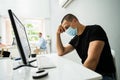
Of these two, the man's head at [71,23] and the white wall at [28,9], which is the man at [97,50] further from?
the white wall at [28,9]

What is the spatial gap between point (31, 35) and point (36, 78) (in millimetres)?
4813

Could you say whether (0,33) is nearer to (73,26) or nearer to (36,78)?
Answer: (73,26)

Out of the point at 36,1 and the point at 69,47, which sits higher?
the point at 36,1

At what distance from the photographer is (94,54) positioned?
1.07 meters

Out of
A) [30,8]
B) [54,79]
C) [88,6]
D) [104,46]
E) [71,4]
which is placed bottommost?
[54,79]

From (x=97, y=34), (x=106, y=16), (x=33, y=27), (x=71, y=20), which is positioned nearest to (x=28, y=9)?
(x=33, y=27)

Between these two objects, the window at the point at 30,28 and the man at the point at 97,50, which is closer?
the man at the point at 97,50

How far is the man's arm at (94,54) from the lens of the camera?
1.07m

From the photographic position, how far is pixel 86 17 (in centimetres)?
181

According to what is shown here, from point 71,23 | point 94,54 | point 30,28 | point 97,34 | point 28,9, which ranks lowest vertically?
point 94,54

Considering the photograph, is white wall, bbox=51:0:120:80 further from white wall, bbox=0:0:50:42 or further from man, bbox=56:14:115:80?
Answer: white wall, bbox=0:0:50:42

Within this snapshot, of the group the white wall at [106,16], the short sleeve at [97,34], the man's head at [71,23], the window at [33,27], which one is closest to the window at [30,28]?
the window at [33,27]

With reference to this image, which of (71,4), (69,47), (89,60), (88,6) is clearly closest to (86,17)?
(88,6)

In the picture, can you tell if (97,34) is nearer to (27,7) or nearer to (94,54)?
(94,54)
